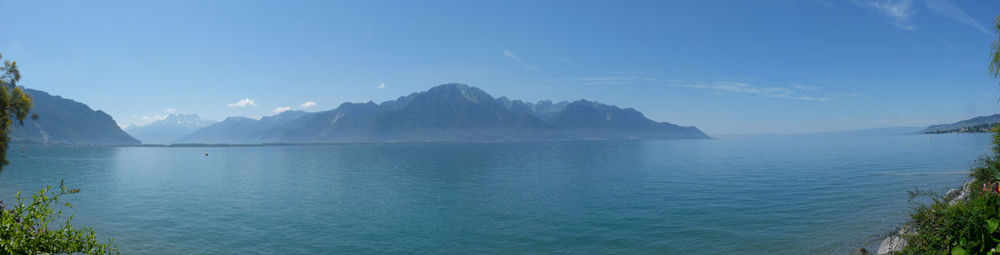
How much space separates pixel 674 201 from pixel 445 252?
91.5 feet

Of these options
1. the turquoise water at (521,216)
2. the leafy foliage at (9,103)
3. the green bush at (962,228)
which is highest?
the leafy foliage at (9,103)

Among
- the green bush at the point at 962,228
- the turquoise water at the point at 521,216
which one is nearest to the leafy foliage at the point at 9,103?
the turquoise water at the point at 521,216

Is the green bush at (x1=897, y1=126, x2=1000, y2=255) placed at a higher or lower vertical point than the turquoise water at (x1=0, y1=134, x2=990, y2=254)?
higher

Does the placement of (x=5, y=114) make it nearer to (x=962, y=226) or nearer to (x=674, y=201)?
(x=962, y=226)

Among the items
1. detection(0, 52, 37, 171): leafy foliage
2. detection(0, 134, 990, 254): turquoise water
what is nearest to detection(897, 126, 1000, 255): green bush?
detection(0, 134, 990, 254): turquoise water

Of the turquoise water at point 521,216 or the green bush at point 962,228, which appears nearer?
the green bush at point 962,228

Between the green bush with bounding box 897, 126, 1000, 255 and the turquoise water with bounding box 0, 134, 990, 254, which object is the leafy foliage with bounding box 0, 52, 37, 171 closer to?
the turquoise water with bounding box 0, 134, 990, 254

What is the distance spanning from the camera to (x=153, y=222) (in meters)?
37.7

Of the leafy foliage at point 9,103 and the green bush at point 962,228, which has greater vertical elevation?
the leafy foliage at point 9,103

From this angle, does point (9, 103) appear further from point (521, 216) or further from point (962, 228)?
point (962, 228)

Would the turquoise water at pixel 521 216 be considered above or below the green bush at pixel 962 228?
below

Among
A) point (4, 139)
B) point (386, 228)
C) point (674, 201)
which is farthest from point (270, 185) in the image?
point (674, 201)

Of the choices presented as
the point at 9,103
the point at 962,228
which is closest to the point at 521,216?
the point at 962,228

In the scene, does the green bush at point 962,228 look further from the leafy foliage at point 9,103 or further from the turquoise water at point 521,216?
the leafy foliage at point 9,103
